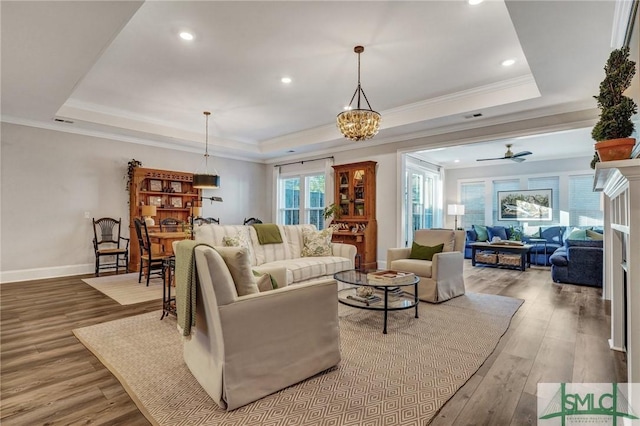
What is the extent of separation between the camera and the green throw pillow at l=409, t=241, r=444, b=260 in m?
4.27

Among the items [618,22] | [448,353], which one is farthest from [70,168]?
[618,22]

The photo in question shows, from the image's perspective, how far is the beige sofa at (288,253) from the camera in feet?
12.5

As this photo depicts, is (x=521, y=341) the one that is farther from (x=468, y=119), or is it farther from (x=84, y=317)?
(x=84, y=317)

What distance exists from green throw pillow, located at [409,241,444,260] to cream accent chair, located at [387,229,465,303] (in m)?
0.08

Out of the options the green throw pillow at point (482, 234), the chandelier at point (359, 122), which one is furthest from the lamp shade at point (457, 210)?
the chandelier at point (359, 122)

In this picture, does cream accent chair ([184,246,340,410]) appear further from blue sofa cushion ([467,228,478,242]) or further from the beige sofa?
blue sofa cushion ([467,228,478,242])

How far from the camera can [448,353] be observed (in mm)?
2555

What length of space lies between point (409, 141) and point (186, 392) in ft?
17.9

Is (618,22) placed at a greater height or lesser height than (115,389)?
greater

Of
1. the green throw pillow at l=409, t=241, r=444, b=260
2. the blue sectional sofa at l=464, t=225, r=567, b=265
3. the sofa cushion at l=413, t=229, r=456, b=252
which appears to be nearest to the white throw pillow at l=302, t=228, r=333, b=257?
the green throw pillow at l=409, t=241, r=444, b=260

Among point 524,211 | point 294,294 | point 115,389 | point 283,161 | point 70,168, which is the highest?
point 283,161

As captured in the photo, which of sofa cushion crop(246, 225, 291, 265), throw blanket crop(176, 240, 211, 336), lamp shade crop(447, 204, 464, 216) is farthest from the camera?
lamp shade crop(447, 204, 464, 216)

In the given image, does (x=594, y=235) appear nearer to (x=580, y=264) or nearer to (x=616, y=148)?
(x=580, y=264)

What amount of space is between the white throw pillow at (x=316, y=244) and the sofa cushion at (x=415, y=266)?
99cm
